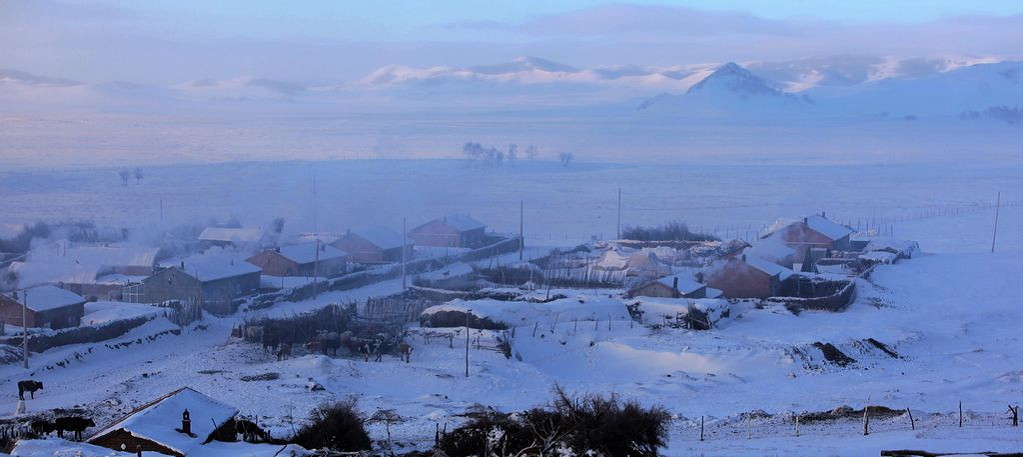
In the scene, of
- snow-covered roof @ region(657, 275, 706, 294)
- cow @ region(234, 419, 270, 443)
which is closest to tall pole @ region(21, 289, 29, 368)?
cow @ region(234, 419, 270, 443)

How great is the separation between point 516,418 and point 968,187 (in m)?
62.1

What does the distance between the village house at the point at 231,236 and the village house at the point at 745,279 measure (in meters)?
14.6

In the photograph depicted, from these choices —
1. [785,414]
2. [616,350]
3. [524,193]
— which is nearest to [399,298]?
[616,350]

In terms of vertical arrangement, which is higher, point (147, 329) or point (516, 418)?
point (516, 418)

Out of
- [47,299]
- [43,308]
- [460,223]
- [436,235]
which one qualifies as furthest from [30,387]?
[460,223]

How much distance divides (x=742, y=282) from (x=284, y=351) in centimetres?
1178

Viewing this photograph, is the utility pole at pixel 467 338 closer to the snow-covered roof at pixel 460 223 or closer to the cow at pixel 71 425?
the cow at pixel 71 425

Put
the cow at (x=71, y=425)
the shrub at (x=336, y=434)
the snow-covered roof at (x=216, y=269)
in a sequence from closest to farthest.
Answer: the shrub at (x=336, y=434) < the cow at (x=71, y=425) < the snow-covered roof at (x=216, y=269)

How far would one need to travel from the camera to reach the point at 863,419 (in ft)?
47.9

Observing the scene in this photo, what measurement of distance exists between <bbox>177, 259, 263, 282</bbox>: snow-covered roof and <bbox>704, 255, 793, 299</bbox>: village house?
11.0 m

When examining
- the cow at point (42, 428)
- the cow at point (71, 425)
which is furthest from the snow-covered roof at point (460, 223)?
the cow at point (71, 425)

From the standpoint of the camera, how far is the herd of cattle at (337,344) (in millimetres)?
19812

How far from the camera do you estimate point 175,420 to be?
37.8ft

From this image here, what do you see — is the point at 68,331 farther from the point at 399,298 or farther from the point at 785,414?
the point at 785,414
